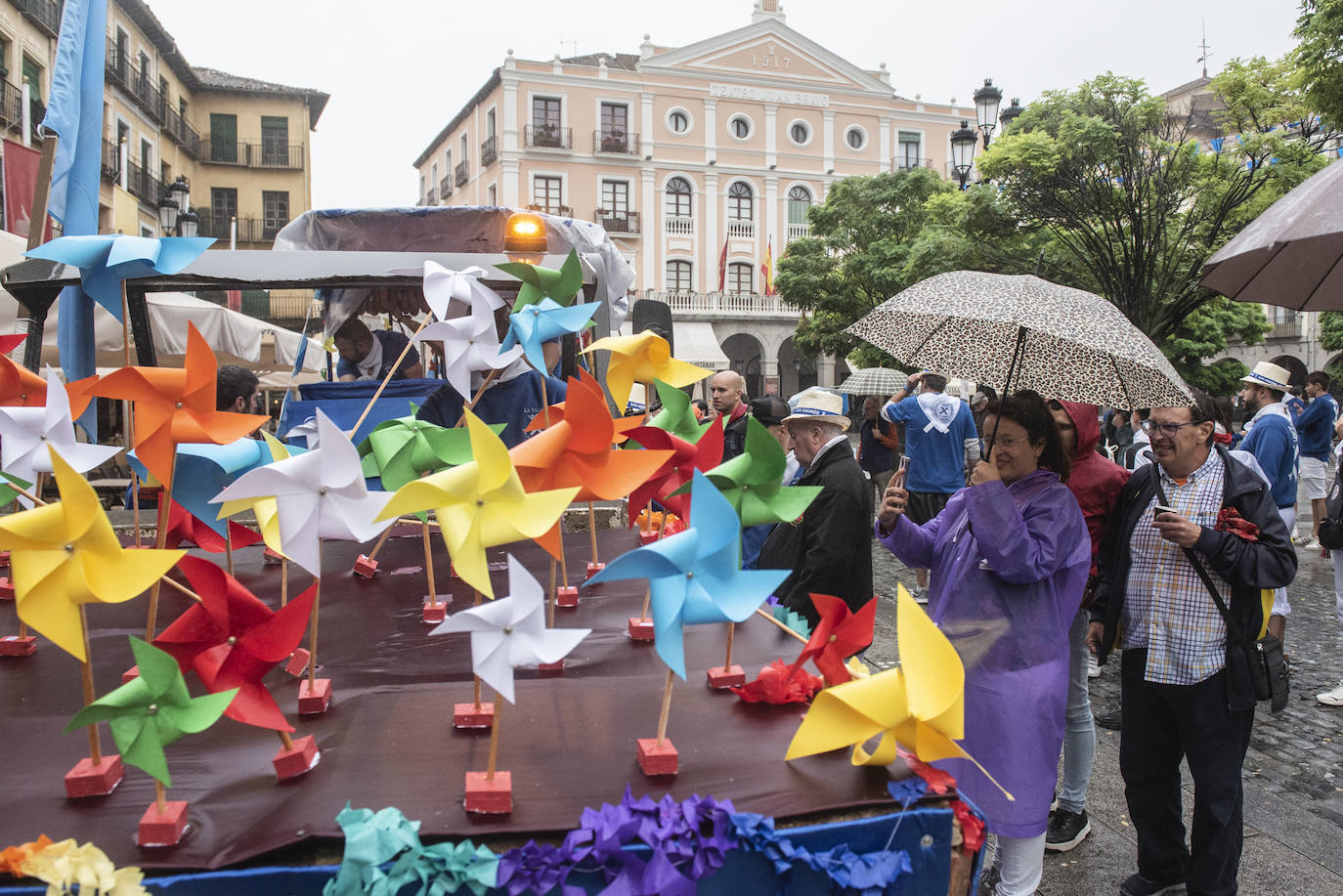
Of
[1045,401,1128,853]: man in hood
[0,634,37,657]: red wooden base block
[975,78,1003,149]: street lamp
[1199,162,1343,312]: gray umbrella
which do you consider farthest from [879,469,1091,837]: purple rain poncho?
[975,78,1003,149]: street lamp

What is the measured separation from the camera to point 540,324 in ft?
9.21

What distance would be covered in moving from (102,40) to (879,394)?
9.08m

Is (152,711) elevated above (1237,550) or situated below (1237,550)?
below

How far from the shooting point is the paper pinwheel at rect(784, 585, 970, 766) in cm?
165

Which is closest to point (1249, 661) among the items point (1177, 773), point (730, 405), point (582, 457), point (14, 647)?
point (1177, 773)

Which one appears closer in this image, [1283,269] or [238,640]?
[238,640]

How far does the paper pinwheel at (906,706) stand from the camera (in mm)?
1654

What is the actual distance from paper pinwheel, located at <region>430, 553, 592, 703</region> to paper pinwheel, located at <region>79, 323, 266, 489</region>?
80cm

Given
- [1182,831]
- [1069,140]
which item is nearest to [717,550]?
[1182,831]

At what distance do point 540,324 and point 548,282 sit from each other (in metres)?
0.23

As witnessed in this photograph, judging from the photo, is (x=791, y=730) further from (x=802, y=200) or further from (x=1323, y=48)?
(x=802, y=200)

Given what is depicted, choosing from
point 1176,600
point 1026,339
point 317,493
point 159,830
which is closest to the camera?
point 159,830

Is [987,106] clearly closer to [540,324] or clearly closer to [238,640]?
[540,324]

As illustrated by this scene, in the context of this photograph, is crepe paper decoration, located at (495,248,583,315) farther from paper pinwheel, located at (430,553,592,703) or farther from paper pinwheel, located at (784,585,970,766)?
paper pinwheel, located at (784,585,970,766)
